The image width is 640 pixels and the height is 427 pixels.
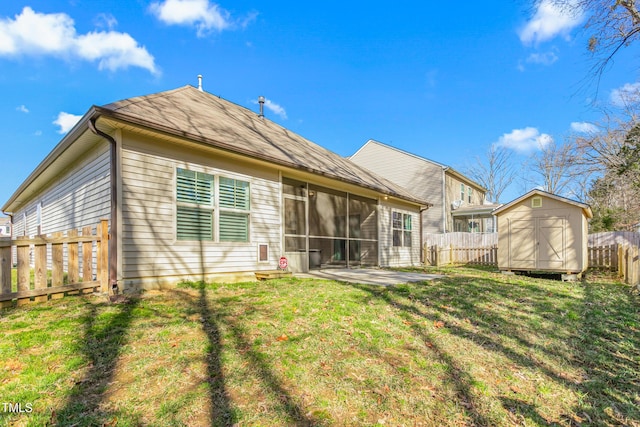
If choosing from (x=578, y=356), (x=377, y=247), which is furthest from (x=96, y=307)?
(x=377, y=247)

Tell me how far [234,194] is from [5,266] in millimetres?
3860

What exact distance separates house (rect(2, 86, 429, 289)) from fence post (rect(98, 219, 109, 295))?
143mm

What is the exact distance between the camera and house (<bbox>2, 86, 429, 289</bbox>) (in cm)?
552

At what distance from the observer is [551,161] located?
1054 inches

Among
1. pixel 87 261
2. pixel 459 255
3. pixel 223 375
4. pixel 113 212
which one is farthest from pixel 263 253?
pixel 459 255

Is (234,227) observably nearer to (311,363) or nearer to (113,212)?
(113,212)

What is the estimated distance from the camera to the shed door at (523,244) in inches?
404

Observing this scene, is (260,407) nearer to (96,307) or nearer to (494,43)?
(96,307)

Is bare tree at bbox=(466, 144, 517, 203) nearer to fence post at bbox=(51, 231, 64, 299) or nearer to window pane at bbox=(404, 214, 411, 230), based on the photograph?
window pane at bbox=(404, 214, 411, 230)

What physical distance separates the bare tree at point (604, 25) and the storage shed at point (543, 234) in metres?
3.77

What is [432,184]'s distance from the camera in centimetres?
2022

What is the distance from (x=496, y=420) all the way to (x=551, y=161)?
30.7 meters

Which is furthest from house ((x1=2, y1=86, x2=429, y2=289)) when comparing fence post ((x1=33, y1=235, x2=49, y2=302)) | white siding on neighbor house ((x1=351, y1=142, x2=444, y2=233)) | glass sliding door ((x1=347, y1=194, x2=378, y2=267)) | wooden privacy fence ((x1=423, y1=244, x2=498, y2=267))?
white siding on neighbor house ((x1=351, y1=142, x2=444, y2=233))

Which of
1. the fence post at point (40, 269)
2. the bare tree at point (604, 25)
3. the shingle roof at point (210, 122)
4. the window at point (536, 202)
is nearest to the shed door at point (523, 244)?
the window at point (536, 202)
